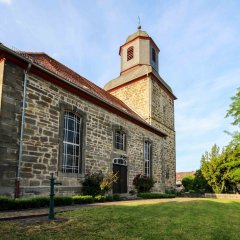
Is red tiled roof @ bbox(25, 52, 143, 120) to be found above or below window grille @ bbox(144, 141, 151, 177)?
above

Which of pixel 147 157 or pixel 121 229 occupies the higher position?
pixel 147 157

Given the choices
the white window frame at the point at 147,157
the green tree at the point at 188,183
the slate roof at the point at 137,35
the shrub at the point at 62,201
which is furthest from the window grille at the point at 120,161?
the green tree at the point at 188,183

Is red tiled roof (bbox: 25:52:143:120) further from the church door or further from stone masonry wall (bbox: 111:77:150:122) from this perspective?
stone masonry wall (bbox: 111:77:150:122)

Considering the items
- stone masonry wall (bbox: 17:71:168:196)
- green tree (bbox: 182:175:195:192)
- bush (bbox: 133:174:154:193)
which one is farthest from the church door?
green tree (bbox: 182:175:195:192)

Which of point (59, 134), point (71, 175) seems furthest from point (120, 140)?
point (59, 134)

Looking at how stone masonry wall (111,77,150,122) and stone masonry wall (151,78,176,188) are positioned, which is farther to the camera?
stone masonry wall (151,78,176,188)

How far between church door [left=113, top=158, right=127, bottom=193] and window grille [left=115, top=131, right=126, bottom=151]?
77cm

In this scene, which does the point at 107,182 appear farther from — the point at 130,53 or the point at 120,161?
the point at 130,53

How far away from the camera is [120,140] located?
15086 mm

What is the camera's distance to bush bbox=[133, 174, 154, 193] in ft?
51.9

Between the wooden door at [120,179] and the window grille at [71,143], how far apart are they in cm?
313

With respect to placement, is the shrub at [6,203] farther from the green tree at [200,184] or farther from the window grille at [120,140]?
the green tree at [200,184]

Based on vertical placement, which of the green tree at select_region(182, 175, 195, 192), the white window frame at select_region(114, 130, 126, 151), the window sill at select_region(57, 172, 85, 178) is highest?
the white window frame at select_region(114, 130, 126, 151)

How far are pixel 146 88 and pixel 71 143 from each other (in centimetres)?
1147
